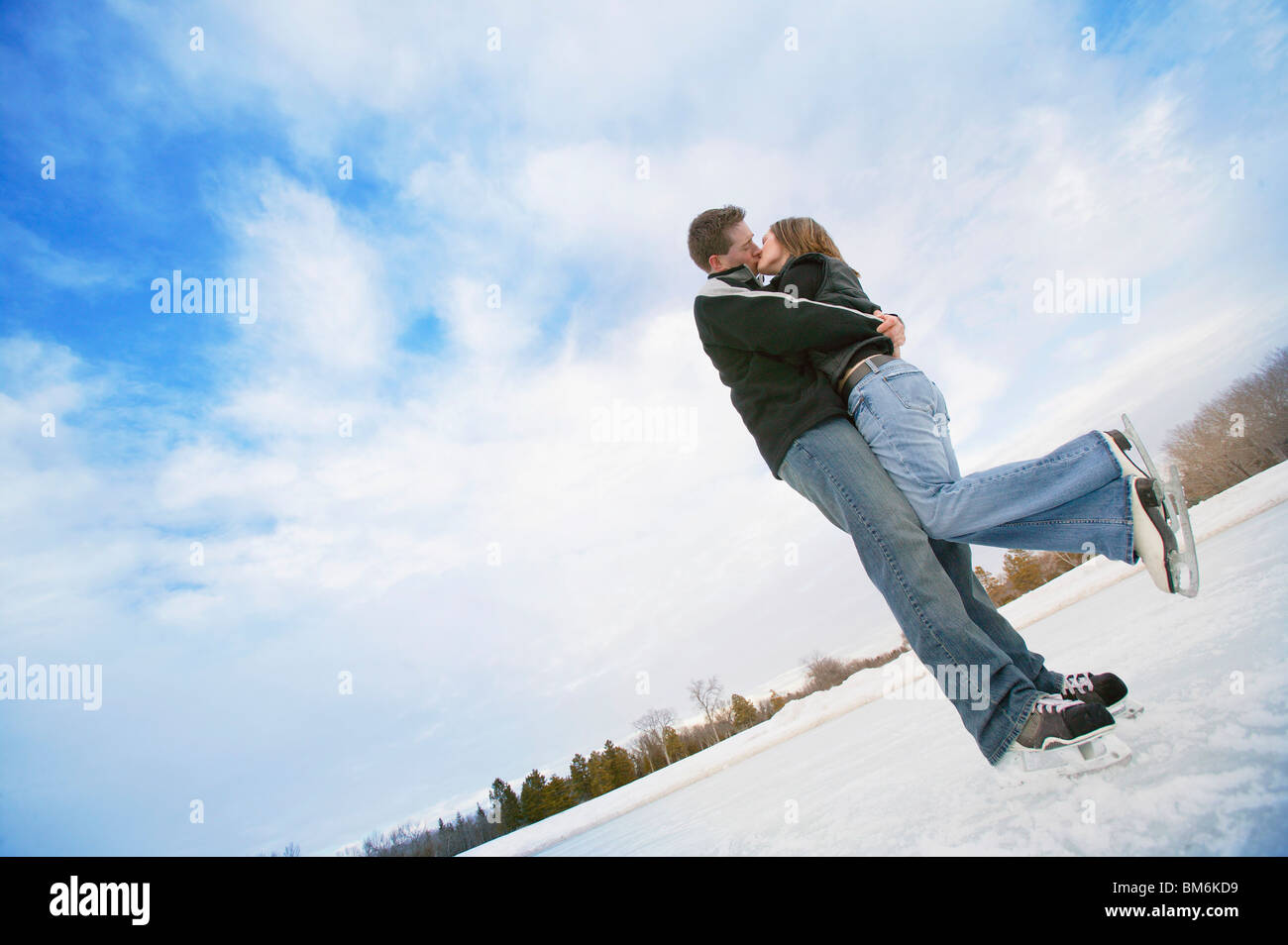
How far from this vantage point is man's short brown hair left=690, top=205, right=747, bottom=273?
255cm

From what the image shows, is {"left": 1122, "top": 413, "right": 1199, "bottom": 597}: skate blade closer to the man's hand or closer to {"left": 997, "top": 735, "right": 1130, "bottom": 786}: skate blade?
{"left": 997, "top": 735, "right": 1130, "bottom": 786}: skate blade

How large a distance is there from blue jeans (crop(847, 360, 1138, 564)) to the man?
0.08 metres

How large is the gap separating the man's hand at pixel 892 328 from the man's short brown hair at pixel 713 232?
747mm

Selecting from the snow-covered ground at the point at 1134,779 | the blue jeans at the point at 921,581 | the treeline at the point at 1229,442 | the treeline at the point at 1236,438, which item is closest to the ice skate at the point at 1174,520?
the snow-covered ground at the point at 1134,779

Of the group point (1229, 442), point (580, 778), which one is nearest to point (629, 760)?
point (580, 778)

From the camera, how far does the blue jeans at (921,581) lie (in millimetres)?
1608

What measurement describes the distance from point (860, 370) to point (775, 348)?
0.32 meters

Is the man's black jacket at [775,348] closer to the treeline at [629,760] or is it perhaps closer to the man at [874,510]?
the man at [874,510]

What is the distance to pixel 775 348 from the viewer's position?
6.85 ft

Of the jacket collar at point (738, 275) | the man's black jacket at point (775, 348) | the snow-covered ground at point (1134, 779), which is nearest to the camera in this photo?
the snow-covered ground at point (1134, 779)

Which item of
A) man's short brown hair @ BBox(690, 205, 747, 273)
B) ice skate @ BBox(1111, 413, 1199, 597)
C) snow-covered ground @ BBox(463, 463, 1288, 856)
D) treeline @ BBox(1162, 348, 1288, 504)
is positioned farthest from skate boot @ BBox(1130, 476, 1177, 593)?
treeline @ BBox(1162, 348, 1288, 504)

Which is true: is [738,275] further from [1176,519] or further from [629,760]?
[629,760]
